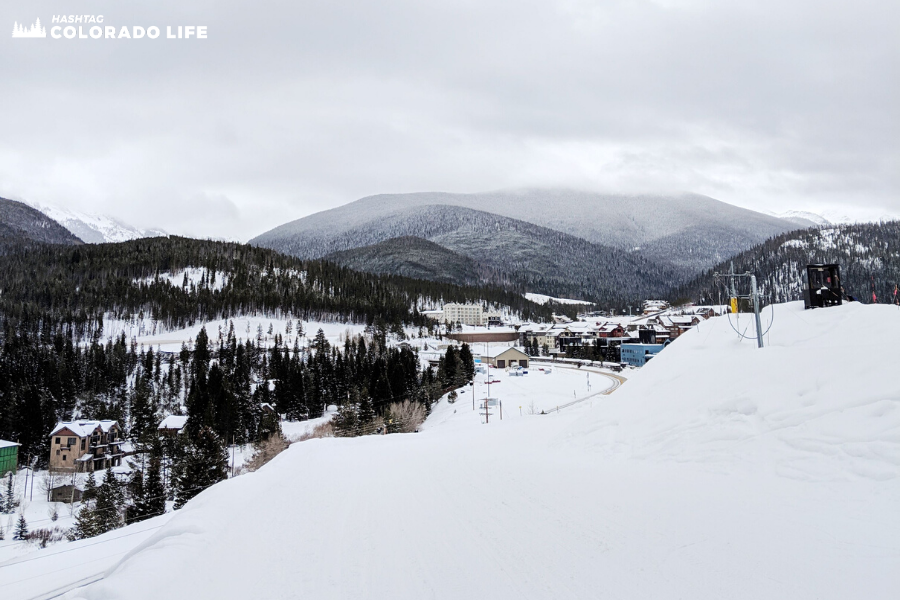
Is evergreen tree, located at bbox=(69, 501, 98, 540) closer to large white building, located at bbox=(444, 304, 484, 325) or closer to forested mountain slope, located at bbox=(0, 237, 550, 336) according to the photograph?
forested mountain slope, located at bbox=(0, 237, 550, 336)

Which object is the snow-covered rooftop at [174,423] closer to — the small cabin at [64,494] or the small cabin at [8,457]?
the small cabin at [64,494]

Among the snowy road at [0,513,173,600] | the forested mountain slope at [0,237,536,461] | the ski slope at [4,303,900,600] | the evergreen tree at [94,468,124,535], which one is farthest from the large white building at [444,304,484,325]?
the ski slope at [4,303,900,600]

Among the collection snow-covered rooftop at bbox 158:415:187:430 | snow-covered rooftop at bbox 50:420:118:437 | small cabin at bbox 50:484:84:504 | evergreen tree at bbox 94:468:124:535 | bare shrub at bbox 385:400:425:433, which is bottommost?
small cabin at bbox 50:484:84:504

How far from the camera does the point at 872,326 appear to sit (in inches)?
540

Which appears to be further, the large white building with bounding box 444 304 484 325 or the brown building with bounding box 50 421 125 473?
the large white building with bounding box 444 304 484 325

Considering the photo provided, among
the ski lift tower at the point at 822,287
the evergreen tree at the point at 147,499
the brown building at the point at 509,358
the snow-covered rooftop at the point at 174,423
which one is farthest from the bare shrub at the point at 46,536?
the brown building at the point at 509,358

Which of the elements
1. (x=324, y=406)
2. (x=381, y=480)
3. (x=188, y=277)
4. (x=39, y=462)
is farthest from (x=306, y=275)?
(x=381, y=480)

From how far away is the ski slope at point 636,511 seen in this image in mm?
6949

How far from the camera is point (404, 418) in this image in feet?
160

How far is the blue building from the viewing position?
87006mm

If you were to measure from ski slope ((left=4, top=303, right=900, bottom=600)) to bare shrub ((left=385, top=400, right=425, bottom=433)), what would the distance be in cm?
3124

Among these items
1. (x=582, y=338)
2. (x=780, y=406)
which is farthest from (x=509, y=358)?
(x=780, y=406)

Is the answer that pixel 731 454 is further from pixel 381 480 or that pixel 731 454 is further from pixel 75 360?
pixel 75 360

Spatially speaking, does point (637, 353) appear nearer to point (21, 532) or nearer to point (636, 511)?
point (21, 532)
